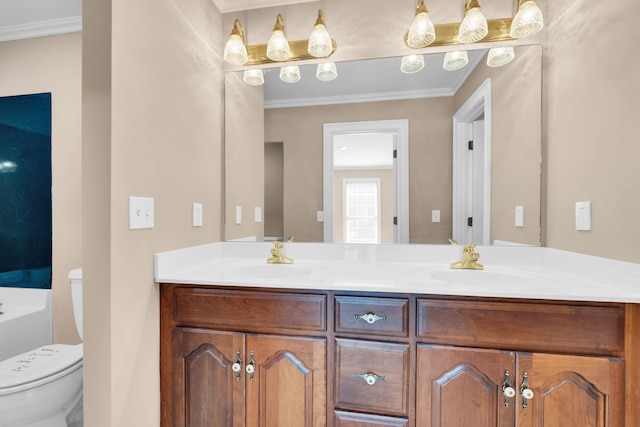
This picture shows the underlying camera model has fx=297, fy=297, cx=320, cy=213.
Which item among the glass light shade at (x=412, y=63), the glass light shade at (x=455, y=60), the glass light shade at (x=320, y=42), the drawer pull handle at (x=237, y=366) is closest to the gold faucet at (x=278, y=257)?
the drawer pull handle at (x=237, y=366)

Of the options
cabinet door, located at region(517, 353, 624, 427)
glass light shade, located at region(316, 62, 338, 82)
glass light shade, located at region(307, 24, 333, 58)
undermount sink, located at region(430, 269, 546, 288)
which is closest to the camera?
cabinet door, located at region(517, 353, 624, 427)

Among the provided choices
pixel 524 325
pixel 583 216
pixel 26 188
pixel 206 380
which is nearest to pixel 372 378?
pixel 524 325

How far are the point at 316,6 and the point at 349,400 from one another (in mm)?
1945

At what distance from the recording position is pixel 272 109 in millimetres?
1767

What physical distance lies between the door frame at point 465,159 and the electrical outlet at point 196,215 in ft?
4.42

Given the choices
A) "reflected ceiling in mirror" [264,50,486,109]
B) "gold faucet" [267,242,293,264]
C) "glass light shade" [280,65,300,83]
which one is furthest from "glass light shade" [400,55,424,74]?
"gold faucet" [267,242,293,264]

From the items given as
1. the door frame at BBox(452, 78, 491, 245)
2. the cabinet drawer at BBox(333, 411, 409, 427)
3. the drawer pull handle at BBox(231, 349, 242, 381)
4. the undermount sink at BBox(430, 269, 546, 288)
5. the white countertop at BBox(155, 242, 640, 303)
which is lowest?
the cabinet drawer at BBox(333, 411, 409, 427)

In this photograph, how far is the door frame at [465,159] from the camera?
60.9 inches

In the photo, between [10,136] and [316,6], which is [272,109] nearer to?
[316,6]

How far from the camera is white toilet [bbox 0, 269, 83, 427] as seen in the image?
1148 millimetres

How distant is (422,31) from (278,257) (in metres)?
1.35

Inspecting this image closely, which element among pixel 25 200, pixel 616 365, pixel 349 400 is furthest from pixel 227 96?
pixel 616 365

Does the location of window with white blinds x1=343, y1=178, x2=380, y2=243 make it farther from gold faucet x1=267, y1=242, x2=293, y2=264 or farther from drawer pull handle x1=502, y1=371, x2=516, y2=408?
drawer pull handle x1=502, y1=371, x2=516, y2=408

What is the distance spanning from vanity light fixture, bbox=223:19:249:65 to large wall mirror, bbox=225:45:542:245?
12 centimetres
